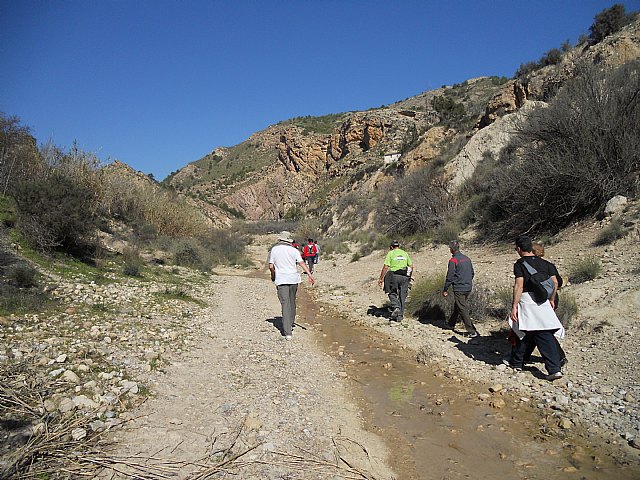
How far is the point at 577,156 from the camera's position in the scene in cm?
1277

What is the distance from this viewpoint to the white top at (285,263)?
815cm

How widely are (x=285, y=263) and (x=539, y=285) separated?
4491mm

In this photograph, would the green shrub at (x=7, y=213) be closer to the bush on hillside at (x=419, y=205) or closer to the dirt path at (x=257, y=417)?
the dirt path at (x=257, y=417)

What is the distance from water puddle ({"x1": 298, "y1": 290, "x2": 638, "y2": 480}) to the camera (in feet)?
12.4

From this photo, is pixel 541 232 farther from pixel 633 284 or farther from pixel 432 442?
pixel 432 442

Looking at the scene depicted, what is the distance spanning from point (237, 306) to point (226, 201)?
74.6 m

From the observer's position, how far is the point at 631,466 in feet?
12.3

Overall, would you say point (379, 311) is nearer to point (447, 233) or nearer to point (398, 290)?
point (398, 290)

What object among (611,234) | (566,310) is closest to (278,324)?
(566,310)

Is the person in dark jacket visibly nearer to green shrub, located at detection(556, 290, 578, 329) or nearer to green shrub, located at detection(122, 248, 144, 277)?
green shrub, located at detection(556, 290, 578, 329)

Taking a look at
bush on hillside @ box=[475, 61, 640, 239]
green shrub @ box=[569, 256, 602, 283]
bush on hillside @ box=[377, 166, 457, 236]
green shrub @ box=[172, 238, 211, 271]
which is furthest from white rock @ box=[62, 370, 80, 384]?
bush on hillside @ box=[377, 166, 457, 236]

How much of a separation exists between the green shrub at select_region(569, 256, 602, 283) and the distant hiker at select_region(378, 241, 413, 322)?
3.48 metres

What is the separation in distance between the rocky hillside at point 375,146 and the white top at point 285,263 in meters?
12.1

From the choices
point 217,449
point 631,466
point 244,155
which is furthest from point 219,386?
point 244,155
